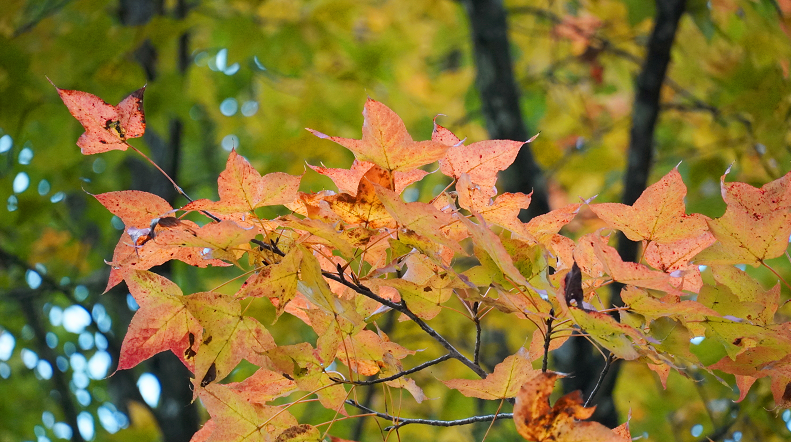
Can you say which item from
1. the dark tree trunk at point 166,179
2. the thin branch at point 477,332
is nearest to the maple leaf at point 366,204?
the thin branch at point 477,332

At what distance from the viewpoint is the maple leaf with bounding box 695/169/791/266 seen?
1.39ft

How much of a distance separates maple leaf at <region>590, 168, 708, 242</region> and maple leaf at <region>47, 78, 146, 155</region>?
1.22ft

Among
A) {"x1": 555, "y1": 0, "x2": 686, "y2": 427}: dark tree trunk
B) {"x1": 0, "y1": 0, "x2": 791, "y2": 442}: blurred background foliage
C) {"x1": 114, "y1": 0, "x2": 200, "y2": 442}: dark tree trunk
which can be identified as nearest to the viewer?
{"x1": 555, "y1": 0, "x2": 686, "y2": 427}: dark tree trunk

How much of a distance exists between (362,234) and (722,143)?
1.25 metres

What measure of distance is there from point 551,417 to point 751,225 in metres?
0.21

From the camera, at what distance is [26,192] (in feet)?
5.33

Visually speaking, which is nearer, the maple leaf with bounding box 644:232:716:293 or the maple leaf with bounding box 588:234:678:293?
the maple leaf with bounding box 588:234:678:293

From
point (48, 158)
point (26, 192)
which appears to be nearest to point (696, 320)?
point (48, 158)

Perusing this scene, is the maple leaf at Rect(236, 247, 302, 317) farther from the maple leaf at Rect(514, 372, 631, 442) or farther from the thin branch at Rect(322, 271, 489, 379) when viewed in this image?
the maple leaf at Rect(514, 372, 631, 442)

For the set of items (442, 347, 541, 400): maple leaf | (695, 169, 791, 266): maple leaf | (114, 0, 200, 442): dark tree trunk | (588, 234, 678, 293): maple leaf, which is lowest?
(114, 0, 200, 442): dark tree trunk

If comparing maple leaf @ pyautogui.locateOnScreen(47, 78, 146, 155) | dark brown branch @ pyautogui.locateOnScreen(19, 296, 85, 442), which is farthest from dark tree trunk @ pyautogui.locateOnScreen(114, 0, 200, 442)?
maple leaf @ pyautogui.locateOnScreen(47, 78, 146, 155)

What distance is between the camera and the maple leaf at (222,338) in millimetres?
456

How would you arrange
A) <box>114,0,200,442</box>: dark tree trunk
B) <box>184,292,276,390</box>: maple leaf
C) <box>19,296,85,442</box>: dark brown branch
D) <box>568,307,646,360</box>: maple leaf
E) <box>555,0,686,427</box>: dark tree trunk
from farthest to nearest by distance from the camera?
<box>19,296,85,442</box>: dark brown branch
<box>114,0,200,442</box>: dark tree trunk
<box>555,0,686,427</box>: dark tree trunk
<box>184,292,276,390</box>: maple leaf
<box>568,307,646,360</box>: maple leaf

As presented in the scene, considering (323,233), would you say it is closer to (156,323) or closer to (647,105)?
(156,323)
